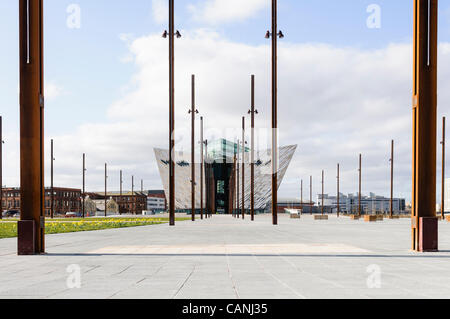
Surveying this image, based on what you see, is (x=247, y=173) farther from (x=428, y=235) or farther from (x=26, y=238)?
(x=26, y=238)

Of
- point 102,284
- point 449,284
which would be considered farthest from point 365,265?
point 102,284

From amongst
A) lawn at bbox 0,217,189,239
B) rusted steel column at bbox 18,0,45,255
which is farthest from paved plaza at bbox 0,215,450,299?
lawn at bbox 0,217,189,239

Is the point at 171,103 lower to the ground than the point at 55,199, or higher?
higher

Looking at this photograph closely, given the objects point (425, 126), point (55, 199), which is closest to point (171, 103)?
point (425, 126)

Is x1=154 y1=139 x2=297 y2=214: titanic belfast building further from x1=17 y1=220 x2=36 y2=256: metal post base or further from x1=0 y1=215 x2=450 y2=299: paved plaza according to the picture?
x1=17 y1=220 x2=36 y2=256: metal post base

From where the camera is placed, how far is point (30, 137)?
13008mm

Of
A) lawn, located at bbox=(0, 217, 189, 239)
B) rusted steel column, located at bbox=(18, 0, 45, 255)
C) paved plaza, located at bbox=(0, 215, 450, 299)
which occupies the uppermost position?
rusted steel column, located at bbox=(18, 0, 45, 255)

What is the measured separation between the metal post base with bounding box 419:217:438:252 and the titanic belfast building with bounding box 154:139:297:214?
91142mm

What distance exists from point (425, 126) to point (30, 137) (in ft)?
36.0

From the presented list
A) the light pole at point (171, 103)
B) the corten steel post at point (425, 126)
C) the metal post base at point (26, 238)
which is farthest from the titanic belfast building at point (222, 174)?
the metal post base at point (26, 238)

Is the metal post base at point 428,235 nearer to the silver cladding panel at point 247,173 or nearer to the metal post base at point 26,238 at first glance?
the metal post base at point 26,238

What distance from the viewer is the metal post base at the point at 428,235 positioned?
13445mm

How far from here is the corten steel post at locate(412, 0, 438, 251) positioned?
13.5 meters
